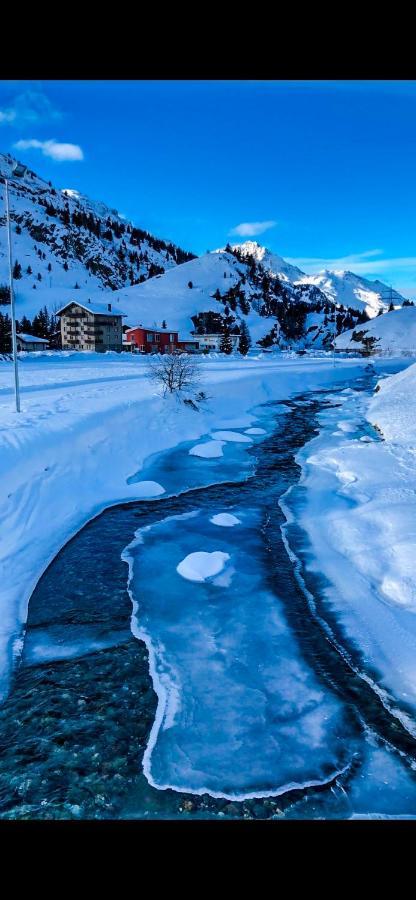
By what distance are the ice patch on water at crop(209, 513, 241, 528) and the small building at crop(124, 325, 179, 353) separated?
7408 cm

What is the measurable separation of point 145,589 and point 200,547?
2.06 m

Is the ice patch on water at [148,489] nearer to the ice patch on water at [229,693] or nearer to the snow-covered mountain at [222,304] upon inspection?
the ice patch on water at [229,693]

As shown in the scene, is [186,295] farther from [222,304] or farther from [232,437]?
[232,437]

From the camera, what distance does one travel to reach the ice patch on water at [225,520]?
11641mm

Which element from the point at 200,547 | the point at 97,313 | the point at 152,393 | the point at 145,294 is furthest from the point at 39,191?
the point at 200,547

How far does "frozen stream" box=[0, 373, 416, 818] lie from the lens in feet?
15.5

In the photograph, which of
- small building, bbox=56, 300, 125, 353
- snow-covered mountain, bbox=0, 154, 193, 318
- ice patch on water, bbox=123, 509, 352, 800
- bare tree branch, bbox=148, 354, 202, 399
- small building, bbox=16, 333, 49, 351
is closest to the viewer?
ice patch on water, bbox=123, 509, 352, 800

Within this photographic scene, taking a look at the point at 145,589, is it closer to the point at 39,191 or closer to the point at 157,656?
the point at 157,656

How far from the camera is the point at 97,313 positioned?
72.8 metres

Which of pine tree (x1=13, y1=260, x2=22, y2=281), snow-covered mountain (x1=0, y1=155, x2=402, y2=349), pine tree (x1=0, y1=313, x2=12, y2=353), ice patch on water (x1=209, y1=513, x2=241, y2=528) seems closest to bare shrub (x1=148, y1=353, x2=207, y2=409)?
ice patch on water (x1=209, y1=513, x2=241, y2=528)

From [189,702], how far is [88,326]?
75.1 metres

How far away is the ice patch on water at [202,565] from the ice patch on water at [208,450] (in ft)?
29.2

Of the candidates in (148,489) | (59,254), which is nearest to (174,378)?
(148,489)

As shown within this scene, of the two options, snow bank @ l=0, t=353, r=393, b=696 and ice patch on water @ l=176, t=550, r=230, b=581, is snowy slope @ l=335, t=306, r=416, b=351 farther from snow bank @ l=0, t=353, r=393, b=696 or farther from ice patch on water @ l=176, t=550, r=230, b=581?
ice patch on water @ l=176, t=550, r=230, b=581
